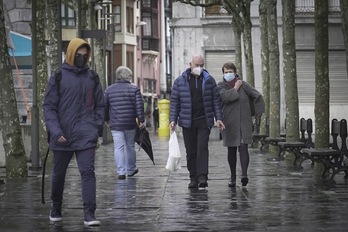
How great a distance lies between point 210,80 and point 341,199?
3032mm

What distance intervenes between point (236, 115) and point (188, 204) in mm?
3285

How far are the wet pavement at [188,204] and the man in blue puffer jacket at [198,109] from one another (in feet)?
1.82

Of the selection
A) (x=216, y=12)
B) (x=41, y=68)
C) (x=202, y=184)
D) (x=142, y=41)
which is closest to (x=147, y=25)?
(x=142, y=41)

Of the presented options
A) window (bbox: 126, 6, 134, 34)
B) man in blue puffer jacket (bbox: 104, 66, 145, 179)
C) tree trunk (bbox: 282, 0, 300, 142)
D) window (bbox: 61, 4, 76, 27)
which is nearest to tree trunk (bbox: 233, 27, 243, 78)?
tree trunk (bbox: 282, 0, 300, 142)

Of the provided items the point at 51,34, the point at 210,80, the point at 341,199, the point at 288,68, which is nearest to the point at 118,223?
the point at 341,199

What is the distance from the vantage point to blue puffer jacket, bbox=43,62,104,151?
13.4m

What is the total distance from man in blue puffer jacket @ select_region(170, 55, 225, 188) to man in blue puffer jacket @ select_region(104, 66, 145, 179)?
3.13 m

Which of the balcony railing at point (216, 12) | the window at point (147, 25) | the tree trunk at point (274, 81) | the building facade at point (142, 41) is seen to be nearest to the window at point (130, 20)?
the building facade at point (142, 41)

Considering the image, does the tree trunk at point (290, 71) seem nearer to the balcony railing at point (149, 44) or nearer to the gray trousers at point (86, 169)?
the gray trousers at point (86, 169)

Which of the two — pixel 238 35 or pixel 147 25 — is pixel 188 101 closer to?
pixel 238 35

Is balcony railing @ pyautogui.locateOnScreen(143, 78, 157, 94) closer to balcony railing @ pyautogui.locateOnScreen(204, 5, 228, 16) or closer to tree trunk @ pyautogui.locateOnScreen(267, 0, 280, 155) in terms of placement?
balcony railing @ pyautogui.locateOnScreen(204, 5, 228, 16)

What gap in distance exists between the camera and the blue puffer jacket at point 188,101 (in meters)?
18.3

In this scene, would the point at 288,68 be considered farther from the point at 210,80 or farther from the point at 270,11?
the point at 210,80

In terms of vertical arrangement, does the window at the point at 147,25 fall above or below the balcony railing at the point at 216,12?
above
